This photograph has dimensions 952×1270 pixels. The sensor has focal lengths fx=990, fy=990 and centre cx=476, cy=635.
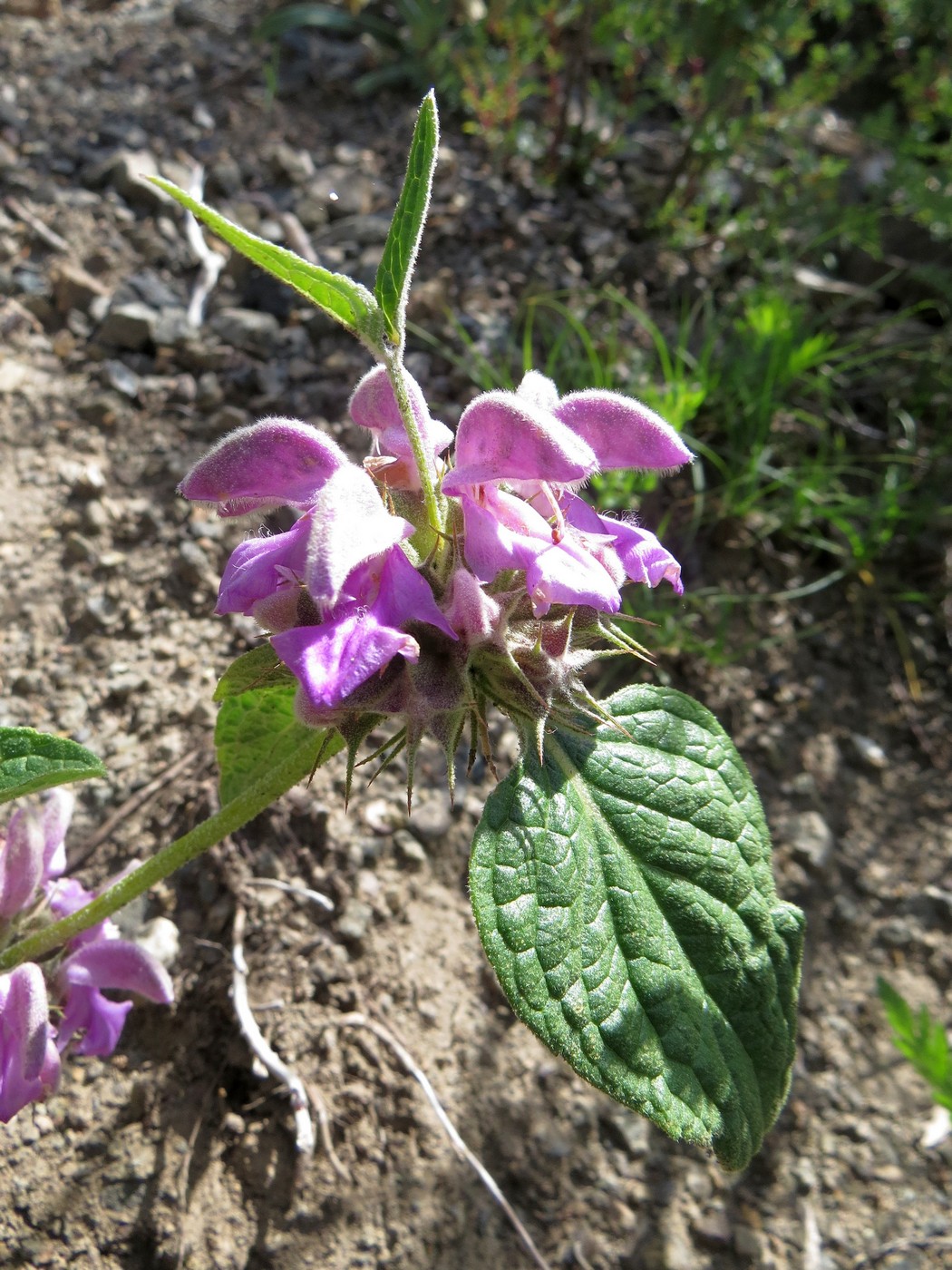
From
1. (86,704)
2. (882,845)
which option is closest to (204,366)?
(86,704)

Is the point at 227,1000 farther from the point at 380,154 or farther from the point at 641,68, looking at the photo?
the point at 641,68

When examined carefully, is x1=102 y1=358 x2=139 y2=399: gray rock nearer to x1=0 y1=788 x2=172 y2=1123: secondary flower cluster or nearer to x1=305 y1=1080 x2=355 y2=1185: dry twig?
x1=0 y1=788 x2=172 y2=1123: secondary flower cluster

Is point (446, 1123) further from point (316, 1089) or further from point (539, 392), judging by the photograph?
point (539, 392)

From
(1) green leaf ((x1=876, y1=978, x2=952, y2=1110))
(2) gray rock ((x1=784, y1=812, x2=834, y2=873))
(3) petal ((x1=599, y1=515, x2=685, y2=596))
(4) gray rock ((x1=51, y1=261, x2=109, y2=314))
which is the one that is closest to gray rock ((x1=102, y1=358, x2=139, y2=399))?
(4) gray rock ((x1=51, y1=261, x2=109, y2=314))

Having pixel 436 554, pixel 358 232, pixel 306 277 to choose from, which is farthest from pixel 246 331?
pixel 306 277

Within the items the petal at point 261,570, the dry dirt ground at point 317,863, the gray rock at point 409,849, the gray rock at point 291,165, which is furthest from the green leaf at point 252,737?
the gray rock at point 291,165

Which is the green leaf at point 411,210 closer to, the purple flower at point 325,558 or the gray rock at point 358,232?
the purple flower at point 325,558
